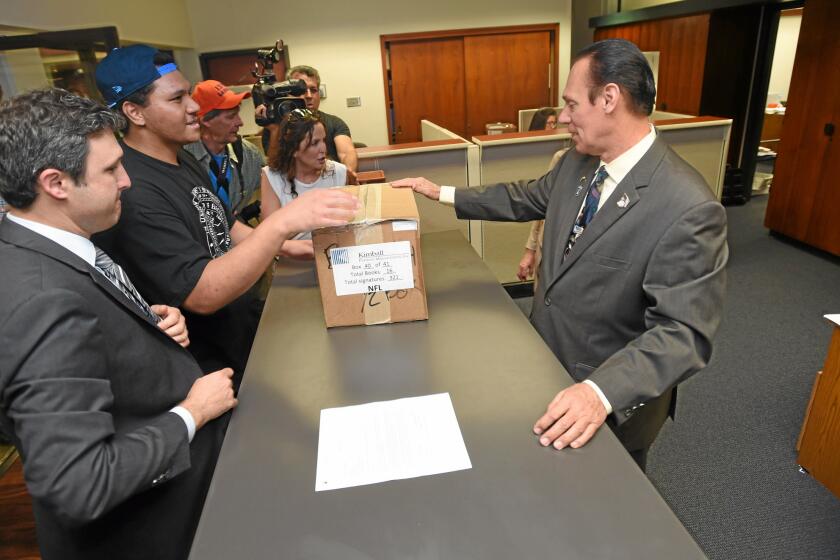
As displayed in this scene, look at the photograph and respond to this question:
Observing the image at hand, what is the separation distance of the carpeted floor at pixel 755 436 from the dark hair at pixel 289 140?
6.06 ft

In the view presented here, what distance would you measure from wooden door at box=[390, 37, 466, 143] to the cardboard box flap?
542cm

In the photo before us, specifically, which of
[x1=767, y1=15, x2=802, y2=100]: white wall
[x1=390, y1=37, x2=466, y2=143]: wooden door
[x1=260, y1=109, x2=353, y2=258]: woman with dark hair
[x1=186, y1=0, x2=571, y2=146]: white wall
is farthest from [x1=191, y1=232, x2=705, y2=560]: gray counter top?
[x1=767, y1=15, x2=802, y2=100]: white wall

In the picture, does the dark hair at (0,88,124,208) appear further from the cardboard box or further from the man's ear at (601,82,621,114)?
the man's ear at (601,82,621,114)

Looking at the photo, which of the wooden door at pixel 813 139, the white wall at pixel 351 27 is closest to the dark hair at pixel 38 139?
the wooden door at pixel 813 139

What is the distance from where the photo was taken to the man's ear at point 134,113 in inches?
52.4

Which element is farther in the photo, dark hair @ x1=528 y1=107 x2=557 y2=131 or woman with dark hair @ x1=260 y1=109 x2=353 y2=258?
dark hair @ x1=528 y1=107 x2=557 y2=131

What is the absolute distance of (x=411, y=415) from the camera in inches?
33.6

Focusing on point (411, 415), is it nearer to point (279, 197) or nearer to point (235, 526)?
point (235, 526)

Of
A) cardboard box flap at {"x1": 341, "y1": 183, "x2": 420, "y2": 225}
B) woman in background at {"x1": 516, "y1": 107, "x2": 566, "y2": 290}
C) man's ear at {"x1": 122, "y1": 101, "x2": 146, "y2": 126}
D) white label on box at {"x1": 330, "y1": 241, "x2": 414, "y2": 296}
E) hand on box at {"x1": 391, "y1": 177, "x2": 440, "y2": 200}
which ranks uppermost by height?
man's ear at {"x1": 122, "y1": 101, "x2": 146, "y2": 126}

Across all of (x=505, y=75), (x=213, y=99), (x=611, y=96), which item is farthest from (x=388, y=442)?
(x=505, y=75)

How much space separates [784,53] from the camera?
6.89 metres

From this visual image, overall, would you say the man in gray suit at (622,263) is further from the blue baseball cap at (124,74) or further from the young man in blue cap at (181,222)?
the blue baseball cap at (124,74)

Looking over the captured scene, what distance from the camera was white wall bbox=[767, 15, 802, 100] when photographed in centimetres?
664

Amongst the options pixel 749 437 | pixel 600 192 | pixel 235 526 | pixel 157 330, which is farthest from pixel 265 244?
pixel 749 437
